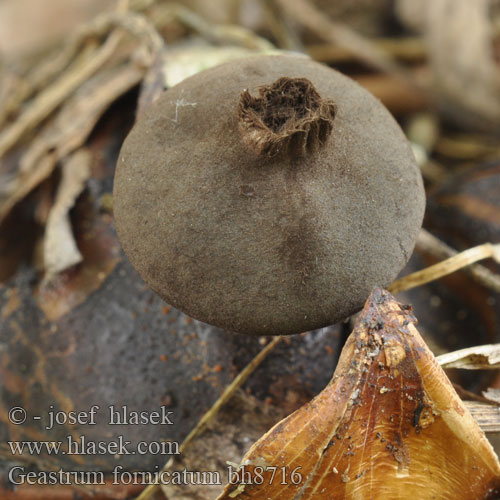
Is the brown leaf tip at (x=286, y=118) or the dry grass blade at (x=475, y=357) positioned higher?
the brown leaf tip at (x=286, y=118)

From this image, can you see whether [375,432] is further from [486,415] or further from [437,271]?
[437,271]

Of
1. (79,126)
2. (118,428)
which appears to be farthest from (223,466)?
(79,126)

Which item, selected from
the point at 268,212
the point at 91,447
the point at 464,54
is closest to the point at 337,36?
the point at 464,54

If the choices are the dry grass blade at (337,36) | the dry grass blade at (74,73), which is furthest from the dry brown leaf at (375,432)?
the dry grass blade at (337,36)

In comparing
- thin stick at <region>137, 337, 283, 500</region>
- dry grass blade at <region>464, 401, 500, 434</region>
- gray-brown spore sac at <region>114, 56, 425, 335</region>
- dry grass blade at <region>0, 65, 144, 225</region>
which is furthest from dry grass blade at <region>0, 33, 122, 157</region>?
dry grass blade at <region>464, 401, 500, 434</region>

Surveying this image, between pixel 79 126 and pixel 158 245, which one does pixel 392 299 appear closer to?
pixel 158 245

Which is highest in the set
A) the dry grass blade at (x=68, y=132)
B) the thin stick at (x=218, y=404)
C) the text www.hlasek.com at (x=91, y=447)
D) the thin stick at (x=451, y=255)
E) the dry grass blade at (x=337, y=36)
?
the dry grass blade at (x=337, y=36)

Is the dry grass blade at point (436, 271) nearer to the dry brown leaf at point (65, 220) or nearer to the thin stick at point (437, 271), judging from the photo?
the thin stick at point (437, 271)
